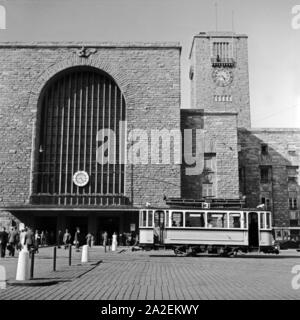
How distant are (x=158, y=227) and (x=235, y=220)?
4153 mm

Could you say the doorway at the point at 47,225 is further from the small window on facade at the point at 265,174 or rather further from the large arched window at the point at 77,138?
the small window on facade at the point at 265,174

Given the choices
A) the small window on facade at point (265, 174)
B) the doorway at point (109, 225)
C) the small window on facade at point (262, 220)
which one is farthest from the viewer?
the small window on facade at point (265, 174)

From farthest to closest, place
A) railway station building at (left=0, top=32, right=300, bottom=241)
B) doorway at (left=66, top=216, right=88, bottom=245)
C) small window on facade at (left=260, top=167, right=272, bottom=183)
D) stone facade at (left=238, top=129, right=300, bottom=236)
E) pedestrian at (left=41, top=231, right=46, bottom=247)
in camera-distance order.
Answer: small window on facade at (left=260, top=167, right=272, bottom=183), stone facade at (left=238, top=129, right=300, bottom=236), doorway at (left=66, top=216, right=88, bottom=245), railway station building at (left=0, top=32, right=300, bottom=241), pedestrian at (left=41, top=231, right=46, bottom=247)

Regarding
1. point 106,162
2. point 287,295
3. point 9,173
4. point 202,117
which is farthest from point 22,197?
point 287,295

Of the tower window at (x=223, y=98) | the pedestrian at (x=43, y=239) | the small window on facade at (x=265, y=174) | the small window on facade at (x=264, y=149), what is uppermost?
the tower window at (x=223, y=98)

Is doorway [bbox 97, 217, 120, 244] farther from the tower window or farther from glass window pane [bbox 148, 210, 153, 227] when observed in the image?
the tower window

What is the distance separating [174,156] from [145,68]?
27.6ft

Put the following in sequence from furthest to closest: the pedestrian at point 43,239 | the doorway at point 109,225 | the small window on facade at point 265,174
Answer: the small window on facade at point 265,174 → the doorway at point 109,225 → the pedestrian at point 43,239

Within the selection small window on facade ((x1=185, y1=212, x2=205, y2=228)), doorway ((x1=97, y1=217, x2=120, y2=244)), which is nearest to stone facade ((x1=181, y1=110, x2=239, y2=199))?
doorway ((x1=97, y1=217, x2=120, y2=244))

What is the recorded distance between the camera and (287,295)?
9.51 m

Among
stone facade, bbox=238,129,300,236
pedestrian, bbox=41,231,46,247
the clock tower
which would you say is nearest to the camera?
pedestrian, bbox=41,231,46,247

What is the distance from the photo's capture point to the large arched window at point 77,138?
39.5 metres

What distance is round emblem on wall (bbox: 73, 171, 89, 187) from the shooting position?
3947 cm

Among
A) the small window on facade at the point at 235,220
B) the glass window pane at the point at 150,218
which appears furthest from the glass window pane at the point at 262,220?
the glass window pane at the point at 150,218
